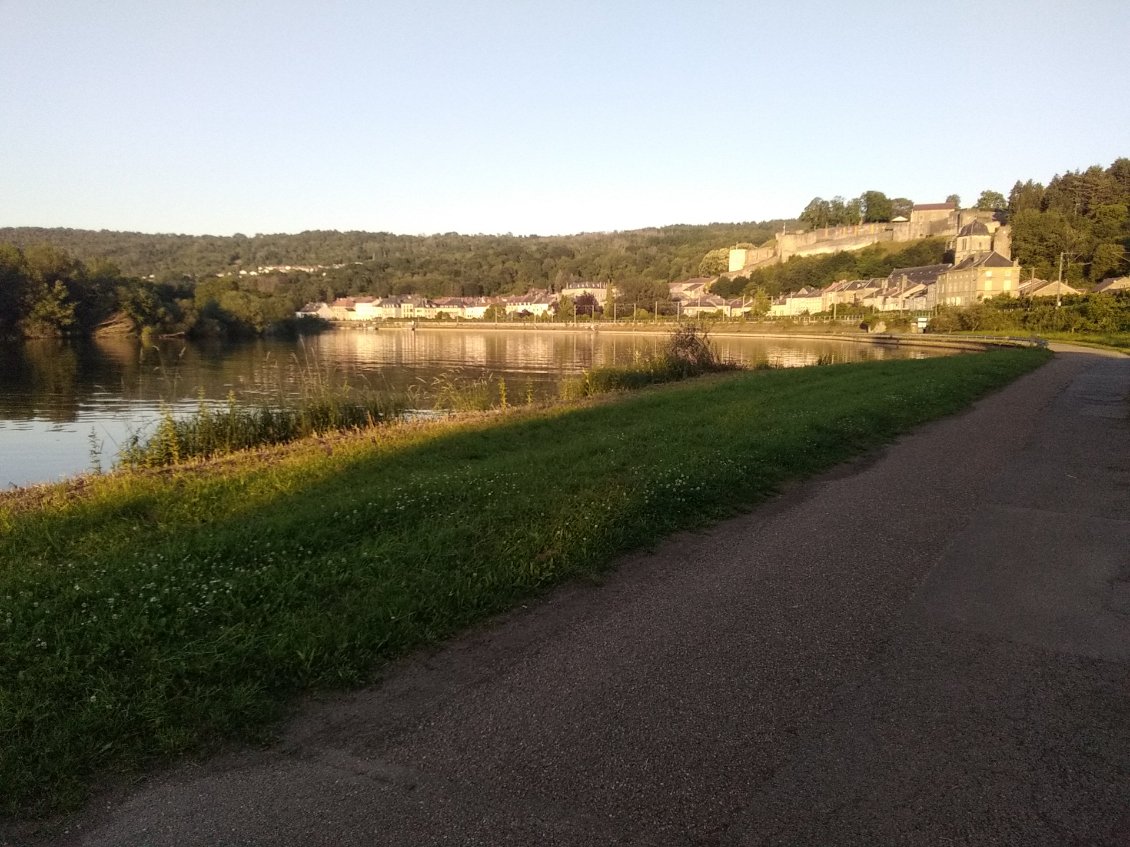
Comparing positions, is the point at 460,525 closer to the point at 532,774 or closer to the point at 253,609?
the point at 253,609

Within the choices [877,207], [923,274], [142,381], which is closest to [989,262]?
[923,274]

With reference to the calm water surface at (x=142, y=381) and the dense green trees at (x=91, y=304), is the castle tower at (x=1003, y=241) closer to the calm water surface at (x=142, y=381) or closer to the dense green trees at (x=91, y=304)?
the calm water surface at (x=142, y=381)

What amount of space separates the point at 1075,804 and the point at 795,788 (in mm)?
1077

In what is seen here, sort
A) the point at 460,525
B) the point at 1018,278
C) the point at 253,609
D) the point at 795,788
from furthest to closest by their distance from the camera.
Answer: the point at 1018,278 < the point at 460,525 < the point at 253,609 < the point at 795,788

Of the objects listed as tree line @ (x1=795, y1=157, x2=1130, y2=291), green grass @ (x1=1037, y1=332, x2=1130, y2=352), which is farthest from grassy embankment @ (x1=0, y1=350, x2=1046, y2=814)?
tree line @ (x1=795, y1=157, x2=1130, y2=291)

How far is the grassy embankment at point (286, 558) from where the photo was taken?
3.55 meters

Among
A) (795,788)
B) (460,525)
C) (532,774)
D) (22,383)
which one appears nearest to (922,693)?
(795,788)

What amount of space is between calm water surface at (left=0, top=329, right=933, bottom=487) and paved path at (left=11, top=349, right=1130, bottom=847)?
10067 mm

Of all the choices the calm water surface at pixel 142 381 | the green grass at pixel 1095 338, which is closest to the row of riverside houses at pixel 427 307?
the calm water surface at pixel 142 381

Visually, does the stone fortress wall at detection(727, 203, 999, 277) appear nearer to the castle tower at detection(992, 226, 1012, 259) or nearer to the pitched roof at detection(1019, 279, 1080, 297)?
the castle tower at detection(992, 226, 1012, 259)

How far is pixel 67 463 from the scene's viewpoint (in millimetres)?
14281

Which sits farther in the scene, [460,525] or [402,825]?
[460,525]

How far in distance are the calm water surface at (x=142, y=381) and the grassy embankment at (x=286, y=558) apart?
5297 mm

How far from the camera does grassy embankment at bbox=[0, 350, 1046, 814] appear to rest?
3547mm
